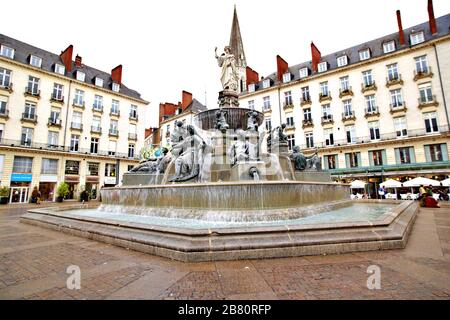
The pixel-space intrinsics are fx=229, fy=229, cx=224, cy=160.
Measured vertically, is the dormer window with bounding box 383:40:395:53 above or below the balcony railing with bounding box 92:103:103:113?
above

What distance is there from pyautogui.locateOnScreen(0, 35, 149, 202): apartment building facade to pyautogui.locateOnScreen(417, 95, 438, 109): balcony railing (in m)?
39.6

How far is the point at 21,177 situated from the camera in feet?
98.3

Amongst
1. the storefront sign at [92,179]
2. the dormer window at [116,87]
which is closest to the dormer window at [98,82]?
the dormer window at [116,87]

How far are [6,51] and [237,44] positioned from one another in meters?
42.7

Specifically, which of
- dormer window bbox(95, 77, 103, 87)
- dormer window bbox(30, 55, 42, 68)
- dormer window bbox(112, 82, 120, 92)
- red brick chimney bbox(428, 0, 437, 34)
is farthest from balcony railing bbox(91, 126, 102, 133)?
red brick chimney bbox(428, 0, 437, 34)

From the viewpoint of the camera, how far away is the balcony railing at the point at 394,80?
31041 mm

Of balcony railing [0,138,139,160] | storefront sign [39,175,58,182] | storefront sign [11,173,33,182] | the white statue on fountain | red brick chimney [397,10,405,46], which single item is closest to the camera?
the white statue on fountain

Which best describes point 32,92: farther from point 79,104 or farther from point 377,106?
point 377,106

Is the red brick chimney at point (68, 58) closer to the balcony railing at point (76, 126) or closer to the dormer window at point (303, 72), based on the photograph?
the balcony railing at point (76, 126)

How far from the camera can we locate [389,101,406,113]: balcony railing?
3041 cm

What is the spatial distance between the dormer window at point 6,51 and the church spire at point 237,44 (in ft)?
128

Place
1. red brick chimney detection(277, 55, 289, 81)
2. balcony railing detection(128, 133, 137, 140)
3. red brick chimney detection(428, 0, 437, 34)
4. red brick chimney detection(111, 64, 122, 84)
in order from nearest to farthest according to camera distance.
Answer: red brick chimney detection(428, 0, 437, 34) → red brick chimney detection(277, 55, 289, 81) → balcony railing detection(128, 133, 137, 140) → red brick chimney detection(111, 64, 122, 84)

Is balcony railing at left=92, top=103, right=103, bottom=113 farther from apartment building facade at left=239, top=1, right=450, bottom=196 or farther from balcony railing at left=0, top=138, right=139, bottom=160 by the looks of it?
apartment building facade at left=239, top=1, right=450, bottom=196

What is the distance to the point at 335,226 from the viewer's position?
438 cm
